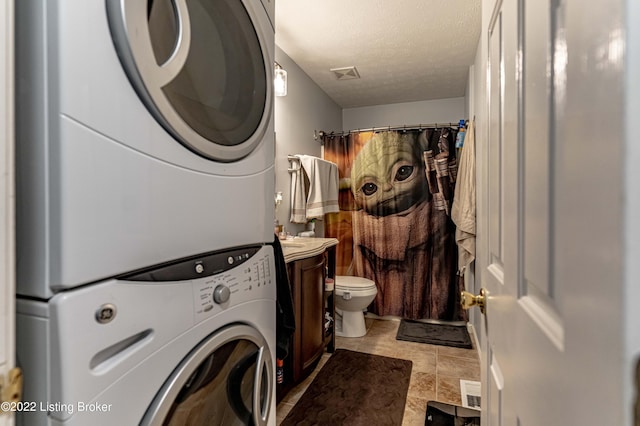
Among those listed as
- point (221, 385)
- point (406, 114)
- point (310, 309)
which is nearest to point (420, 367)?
point (310, 309)

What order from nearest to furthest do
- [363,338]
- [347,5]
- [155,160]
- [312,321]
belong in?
[155,160] → [347,5] → [312,321] → [363,338]

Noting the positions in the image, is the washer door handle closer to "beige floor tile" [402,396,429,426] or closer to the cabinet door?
the cabinet door

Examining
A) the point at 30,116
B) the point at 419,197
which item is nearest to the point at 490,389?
the point at 30,116

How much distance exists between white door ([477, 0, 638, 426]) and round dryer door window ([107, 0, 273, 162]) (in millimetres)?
615

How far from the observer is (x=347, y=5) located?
6.29ft

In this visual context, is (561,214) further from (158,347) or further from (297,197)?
(297,197)

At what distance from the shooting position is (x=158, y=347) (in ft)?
1.96

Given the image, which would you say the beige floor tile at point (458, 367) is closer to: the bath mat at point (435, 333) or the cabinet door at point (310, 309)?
the bath mat at point (435, 333)

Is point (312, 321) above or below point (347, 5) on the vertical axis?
below

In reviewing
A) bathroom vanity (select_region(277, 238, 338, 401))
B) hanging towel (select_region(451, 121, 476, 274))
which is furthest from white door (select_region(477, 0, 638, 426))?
hanging towel (select_region(451, 121, 476, 274))

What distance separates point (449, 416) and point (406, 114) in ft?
9.92

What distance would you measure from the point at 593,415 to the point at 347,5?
7.10 ft

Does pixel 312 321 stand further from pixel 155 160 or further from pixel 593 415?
pixel 593 415

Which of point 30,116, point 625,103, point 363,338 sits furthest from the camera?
point 363,338
